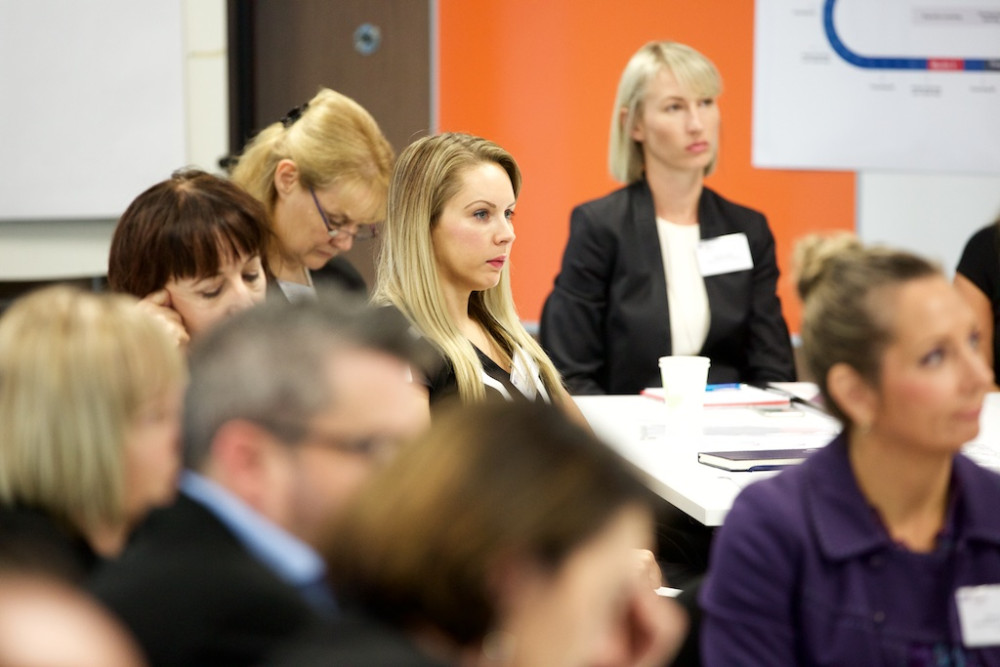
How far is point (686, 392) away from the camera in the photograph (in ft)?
9.23

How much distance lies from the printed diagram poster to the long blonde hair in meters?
2.49

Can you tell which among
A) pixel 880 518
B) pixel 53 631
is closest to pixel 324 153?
pixel 880 518

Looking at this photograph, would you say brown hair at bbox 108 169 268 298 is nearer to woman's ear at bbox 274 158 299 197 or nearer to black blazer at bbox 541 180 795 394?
woman's ear at bbox 274 158 299 197

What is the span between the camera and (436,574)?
0.85 meters

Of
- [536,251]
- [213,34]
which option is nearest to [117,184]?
[213,34]

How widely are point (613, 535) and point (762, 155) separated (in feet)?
14.7

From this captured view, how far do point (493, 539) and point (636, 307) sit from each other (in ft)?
10.2

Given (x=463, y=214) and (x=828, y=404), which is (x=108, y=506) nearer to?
(x=828, y=404)

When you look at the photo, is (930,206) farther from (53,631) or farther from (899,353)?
(53,631)

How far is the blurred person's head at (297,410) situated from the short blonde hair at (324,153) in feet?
7.29

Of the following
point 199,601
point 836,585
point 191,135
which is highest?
point 191,135

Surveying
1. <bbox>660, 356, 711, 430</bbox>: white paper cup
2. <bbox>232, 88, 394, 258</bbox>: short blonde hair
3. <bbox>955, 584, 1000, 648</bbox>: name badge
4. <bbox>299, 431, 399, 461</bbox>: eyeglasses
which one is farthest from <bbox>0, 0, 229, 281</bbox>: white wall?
<bbox>299, 431, 399, 461</bbox>: eyeglasses

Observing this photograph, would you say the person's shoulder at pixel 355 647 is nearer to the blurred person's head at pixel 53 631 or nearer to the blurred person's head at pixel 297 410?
A: the blurred person's head at pixel 53 631

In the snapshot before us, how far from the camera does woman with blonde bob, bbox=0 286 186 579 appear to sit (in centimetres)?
122
